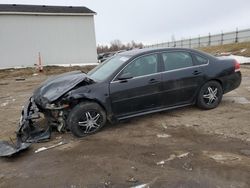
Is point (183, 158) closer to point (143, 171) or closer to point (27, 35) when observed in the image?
point (143, 171)

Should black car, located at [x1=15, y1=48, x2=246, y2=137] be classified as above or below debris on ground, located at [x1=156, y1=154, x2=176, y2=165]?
above

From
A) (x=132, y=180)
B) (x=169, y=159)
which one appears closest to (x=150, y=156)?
(x=169, y=159)

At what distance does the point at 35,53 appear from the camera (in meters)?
23.5

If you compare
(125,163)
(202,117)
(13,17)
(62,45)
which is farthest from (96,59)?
(125,163)

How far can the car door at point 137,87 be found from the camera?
19.4 ft

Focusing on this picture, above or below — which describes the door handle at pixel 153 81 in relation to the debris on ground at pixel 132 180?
above

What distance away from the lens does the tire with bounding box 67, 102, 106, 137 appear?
18.2 ft

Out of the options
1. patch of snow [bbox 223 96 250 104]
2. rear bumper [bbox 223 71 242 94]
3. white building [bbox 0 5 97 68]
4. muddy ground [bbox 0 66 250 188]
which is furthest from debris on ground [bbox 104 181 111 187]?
white building [bbox 0 5 97 68]

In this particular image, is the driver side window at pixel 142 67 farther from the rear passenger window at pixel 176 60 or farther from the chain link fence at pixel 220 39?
the chain link fence at pixel 220 39

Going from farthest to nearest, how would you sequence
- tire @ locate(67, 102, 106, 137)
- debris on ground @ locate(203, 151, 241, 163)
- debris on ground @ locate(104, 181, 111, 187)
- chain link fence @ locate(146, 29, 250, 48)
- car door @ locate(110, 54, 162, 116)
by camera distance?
1. chain link fence @ locate(146, 29, 250, 48)
2. car door @ locate(110, 54, 162, 116)
3. tire @ locate(67, 102, 106, 137)
4. debris on ground @ locate(203, 151, 241, 163)
5. debris on ground @ locate(104, 181, 111, 187)

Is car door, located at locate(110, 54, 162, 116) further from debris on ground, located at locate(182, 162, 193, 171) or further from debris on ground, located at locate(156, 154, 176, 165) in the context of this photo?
debris on ground, located at locate(182, 162, 193, 171)

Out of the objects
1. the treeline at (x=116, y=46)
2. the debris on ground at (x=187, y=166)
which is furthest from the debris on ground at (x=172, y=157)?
the treeline at (x=116, y=46)

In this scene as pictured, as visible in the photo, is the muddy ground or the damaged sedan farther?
the damaged sedan

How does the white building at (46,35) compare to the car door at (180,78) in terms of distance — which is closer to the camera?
the car door at (180,78)
